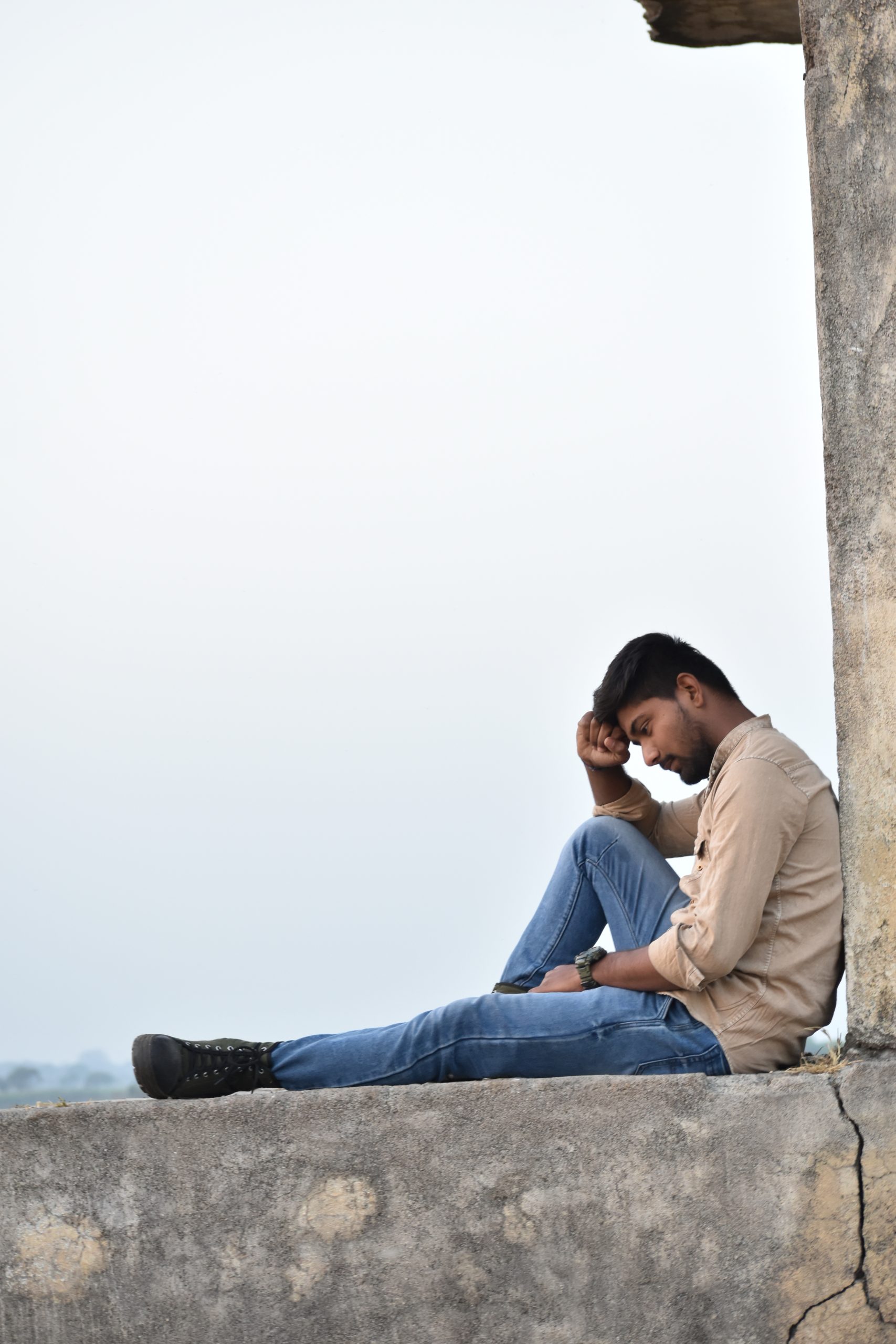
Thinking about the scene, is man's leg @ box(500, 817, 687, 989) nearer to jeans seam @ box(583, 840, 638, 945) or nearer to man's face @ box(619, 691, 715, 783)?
jeans seam @ box(583, 840, 638, 945)

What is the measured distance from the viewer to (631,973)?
3125 millimetres

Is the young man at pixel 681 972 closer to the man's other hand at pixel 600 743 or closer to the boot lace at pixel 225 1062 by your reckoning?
the boot lace at pixel 225 1062

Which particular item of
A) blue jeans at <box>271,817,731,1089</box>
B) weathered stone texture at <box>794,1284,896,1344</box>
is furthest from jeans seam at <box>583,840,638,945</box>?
weathered stone texture at <box>794,1284,896,1344</box>

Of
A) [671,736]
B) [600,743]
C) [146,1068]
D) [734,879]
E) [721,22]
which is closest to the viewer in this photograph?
[734,879]

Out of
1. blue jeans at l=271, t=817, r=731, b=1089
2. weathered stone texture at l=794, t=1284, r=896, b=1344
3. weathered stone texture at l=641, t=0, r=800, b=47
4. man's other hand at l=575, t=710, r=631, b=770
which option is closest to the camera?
weathered stone texture at l=794, t=1284, r=896, b=1344

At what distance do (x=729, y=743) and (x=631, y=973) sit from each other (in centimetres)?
59

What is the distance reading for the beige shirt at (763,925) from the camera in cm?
295

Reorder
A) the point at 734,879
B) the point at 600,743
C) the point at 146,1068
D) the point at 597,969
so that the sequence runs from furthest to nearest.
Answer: the point at 600,743 < the point at 597,969 < the point at 146,1068 < the point at 734,879

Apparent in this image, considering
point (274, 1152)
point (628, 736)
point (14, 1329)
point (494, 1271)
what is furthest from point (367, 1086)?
point (628, 736)

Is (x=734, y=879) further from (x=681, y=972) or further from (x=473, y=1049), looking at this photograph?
(x=473, y=1049)

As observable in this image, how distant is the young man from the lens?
9.77 ft

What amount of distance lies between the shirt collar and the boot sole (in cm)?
141

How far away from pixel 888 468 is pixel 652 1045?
4.34ft

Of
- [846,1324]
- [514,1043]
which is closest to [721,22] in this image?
[514,1043]
